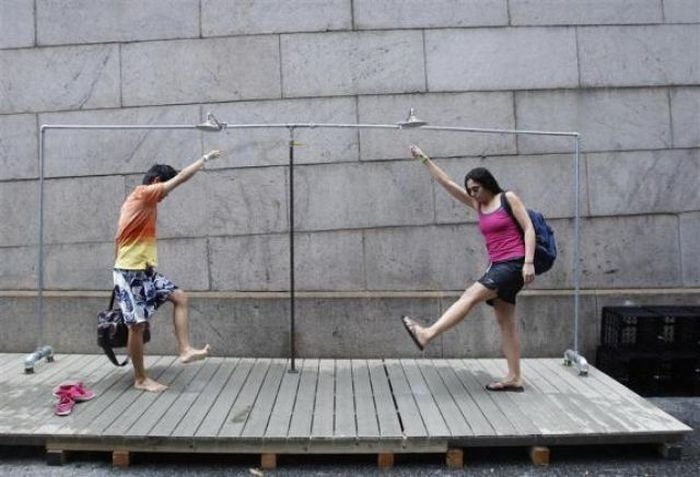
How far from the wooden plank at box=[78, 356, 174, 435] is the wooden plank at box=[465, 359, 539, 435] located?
9.58ft

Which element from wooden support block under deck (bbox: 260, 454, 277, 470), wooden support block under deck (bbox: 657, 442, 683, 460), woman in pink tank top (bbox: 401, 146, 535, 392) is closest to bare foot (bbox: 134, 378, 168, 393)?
wooden support block under deck (bbox: 260, 454, 277, 470)

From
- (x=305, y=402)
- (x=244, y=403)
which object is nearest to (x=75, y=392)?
(x=244, y=403)

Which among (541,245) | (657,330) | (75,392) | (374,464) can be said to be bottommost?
(374,464)

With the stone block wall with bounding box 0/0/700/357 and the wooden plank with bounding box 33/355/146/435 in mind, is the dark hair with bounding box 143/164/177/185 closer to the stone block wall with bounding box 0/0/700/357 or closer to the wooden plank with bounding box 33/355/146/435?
the stone block wall with bounding box 0/0/700/357

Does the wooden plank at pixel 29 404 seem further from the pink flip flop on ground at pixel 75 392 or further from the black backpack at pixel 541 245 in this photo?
the black backpack at pixel 541 245

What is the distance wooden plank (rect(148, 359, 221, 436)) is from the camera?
14.8ft

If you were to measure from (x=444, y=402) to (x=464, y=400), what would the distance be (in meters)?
0.17

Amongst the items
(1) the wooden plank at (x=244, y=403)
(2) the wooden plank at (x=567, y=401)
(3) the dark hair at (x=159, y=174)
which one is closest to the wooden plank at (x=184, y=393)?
(1) the wooden plank at (x=244, y=403)

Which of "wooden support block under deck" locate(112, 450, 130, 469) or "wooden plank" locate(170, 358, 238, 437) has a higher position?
"wooden plank" locate(170, 358, 238, 437)

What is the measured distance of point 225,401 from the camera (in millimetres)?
5059

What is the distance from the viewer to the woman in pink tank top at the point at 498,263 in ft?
16.4

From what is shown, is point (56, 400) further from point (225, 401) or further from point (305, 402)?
point (305, 402)

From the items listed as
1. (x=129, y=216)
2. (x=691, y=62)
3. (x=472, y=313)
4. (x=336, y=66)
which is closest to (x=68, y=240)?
(x=129, y=216)

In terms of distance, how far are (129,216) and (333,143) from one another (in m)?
2.40
